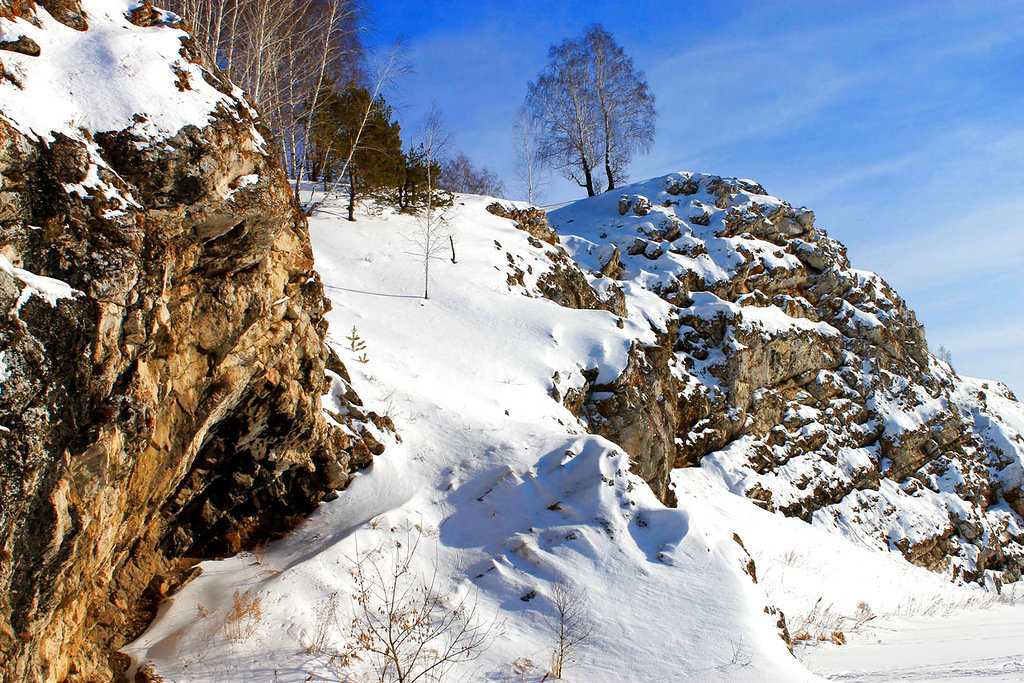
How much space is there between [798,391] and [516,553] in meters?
17.1

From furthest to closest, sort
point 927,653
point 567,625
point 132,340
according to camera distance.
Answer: point 927,653, point 567,625, point 132,340

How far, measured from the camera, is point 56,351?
4371mm

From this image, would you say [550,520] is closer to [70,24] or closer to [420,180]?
[70,24]

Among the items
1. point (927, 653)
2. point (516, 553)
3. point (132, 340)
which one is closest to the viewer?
point (132, 340)

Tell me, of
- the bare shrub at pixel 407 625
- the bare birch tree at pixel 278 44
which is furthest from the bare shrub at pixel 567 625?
the bare birch tree at pixel 278 44

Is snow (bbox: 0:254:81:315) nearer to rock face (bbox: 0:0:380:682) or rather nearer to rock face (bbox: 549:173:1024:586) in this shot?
rock face (bbox: 0:0:380:682)

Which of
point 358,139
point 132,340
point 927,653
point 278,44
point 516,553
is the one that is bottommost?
point 927,653

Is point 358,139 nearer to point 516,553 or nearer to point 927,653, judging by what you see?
point 516,553

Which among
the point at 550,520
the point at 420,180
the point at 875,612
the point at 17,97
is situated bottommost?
the point at 875,612

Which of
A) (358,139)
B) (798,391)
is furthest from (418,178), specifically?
(798,391)

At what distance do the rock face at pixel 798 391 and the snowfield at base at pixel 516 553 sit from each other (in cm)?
286

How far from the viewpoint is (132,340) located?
5.03 meters

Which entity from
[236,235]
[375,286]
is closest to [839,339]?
[375,286]

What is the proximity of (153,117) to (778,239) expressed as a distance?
25138mm
